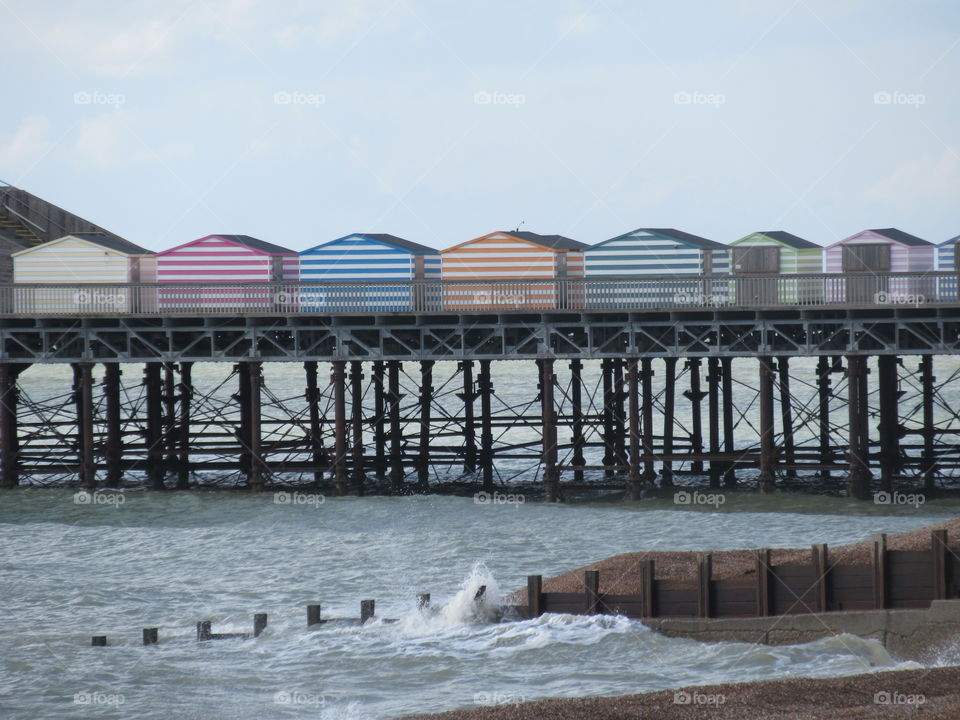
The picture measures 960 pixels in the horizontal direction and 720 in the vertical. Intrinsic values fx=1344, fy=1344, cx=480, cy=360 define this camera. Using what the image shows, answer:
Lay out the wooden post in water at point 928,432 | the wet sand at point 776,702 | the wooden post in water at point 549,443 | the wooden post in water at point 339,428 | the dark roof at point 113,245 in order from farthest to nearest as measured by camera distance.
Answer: the dark roof at point 113,245, the wooden post in water at point 339,428, the wooden post in water at point 928,432, the wooden post in water at point 549,443, the wet sand at point 776,702

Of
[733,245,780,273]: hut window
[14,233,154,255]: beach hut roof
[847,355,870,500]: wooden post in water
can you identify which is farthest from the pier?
[14,233,154,255]: beach hut roof

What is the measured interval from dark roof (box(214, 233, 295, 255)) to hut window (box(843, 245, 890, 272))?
16.9 metres

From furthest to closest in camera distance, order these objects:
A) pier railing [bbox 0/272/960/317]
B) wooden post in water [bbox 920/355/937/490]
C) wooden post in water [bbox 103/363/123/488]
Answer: wooden post in water [bbox 103/363/123/488], wooden post in water [bbox 920/355/937/490], pier railing [bbox 0/272/960/317]

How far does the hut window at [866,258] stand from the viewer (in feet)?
126

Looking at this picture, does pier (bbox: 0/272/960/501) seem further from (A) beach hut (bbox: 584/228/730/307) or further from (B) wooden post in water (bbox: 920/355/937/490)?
(A) beach hut (bbox: 584/228/730/307)

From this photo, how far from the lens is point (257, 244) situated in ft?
140

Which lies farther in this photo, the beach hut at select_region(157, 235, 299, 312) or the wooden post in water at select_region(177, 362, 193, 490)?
the wooden post in water at select_region(177, 362, 193, 490)

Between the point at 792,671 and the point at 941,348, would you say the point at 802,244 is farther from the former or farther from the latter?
the point at 792,671

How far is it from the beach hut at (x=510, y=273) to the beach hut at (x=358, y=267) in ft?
2.51

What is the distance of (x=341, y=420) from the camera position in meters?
38.4

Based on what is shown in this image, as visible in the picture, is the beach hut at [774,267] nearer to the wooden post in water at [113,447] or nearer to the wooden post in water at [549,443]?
the wooden post in water at [549,443]

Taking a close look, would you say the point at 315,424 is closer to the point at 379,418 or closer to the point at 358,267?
the point at 379,418

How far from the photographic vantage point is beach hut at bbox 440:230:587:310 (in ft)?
126

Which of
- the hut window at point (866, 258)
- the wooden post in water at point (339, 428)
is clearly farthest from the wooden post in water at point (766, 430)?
the wooden post in water at point (339, 428)
